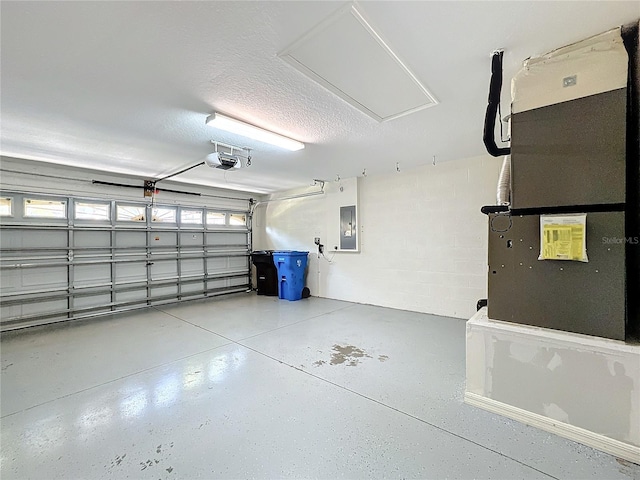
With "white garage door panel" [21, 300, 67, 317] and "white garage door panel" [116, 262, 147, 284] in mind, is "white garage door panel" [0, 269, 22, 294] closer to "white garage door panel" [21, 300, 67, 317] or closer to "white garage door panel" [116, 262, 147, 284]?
"white garage door panel" [21, 300, 67, 317]

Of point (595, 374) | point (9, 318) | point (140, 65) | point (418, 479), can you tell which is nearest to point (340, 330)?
point (418, 479)

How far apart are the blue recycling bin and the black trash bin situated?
1.33ft

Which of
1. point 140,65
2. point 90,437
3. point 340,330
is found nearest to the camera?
point 90,437

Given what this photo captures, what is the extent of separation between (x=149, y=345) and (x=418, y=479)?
3.12m

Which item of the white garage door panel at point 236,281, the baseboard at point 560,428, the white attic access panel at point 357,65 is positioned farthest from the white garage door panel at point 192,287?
the baseboard at point 560,428

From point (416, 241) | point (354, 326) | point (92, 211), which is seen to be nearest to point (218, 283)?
point (92, 211)

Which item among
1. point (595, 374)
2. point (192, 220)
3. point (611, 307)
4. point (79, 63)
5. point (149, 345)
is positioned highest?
point (79, 63)

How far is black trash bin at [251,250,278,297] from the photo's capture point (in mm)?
6074

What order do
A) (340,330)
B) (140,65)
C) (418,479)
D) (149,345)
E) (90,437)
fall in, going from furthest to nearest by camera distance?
(340,330) → (149,345) → (140,65) → (90,437) → (418,479)

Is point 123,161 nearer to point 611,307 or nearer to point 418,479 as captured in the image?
point 418,479

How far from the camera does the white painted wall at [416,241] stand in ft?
12.6

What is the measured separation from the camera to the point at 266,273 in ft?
20.1

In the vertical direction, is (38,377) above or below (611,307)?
below

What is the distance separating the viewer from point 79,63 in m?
1.75
